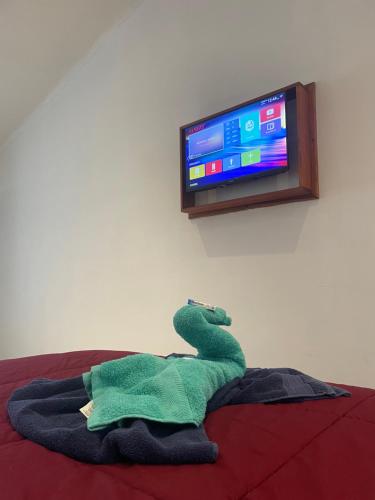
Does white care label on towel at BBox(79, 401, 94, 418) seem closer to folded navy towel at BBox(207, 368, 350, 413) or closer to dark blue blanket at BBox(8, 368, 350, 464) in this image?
dark blue blanket at BBox(8, 368, 350, 464)

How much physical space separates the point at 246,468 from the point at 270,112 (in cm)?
145

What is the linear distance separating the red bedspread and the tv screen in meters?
1.14

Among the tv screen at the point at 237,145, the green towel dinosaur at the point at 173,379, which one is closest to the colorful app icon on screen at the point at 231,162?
the tv screen at the point at 237,145

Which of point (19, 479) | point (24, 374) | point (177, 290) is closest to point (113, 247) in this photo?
point (177, 290)

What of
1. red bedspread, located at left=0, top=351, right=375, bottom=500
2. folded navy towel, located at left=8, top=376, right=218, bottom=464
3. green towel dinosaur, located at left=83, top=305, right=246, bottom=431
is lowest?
red bedspread, located at left=0, top=351, right=375, bottom=500

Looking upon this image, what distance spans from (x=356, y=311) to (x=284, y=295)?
12.1 inches

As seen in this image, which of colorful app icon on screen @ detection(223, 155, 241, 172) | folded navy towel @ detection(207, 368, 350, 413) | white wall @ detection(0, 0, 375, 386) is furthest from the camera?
colorful app icon on screen @ detection(223, 155, 241, 172)

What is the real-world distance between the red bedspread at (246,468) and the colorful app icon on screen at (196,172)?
1.36 metres

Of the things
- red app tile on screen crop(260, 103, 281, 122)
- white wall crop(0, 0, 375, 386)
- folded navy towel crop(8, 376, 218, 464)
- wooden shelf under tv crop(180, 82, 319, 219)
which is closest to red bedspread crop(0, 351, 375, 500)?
folded navy towel crop(8, 376, 218, 464)

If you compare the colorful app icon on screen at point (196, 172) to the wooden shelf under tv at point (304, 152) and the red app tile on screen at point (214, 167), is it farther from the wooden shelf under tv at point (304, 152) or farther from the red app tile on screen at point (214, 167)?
the wooden shelf under tv at point (304, 152)

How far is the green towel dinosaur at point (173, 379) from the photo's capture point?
0.66 meters

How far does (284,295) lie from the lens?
1680mm

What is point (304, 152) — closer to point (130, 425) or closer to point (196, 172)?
point (196, 172)

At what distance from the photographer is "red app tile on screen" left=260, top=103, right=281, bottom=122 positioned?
1.64m
